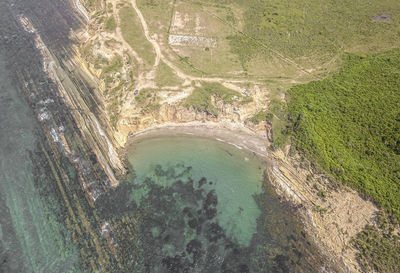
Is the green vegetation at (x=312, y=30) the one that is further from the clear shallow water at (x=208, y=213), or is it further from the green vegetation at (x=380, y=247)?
the green vegetation at (x=380, y=247)

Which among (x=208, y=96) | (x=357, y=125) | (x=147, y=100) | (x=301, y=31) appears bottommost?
(x=147, y=100)

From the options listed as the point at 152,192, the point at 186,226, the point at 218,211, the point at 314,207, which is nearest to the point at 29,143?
the point at 152,192

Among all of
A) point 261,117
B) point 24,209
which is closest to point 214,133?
point 261,117

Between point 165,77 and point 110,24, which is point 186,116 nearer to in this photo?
point 165,77

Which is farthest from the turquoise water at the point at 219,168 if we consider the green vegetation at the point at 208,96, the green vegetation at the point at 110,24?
the green vegetation at the point at 110,24

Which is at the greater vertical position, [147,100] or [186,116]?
[147,100]

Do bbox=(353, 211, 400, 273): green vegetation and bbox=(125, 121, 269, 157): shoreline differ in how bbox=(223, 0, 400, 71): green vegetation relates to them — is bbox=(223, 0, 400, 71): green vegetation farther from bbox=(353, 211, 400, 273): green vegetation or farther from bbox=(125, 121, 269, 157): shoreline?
bbox=(353, 211, 400, 273): green vegetation

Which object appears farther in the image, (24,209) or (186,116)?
(186,116)
